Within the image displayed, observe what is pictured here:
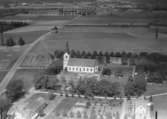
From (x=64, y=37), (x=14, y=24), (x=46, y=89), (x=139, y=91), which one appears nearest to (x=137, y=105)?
(x=139, y=91)

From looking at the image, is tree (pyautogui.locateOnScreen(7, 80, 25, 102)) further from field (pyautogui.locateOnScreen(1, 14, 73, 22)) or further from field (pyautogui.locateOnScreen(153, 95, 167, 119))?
field (pyautogui.locateOnScreen(1, 14, 73, 22))

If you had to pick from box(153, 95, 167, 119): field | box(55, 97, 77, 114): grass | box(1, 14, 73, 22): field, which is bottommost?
box(55, 97, 77, 114): grass

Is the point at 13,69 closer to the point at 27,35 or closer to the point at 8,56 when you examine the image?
the point at 8,56

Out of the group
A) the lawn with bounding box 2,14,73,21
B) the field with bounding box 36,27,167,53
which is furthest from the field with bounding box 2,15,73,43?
the field with bounding box 36,27,167,53

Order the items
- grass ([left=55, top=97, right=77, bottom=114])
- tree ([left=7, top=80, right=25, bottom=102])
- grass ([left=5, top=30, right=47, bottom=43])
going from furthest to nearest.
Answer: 1. grass ([left=5, top=30, right=47, bottom=43])
2. tree ([left=7, top=80, right=25, bottom=102])
3. grass ([left=55, top=97, right=77, bottom=114])

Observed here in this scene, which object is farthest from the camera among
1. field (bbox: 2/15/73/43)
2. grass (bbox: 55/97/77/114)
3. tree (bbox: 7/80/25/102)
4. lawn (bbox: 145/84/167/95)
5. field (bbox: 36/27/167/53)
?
field (bbox: 2/15/73/43)

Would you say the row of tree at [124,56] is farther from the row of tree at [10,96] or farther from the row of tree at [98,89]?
the row of tree at [10,96]

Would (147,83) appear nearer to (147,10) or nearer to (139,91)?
(139,91)

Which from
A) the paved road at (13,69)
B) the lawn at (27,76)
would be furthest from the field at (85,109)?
the paved road at (13,69)
